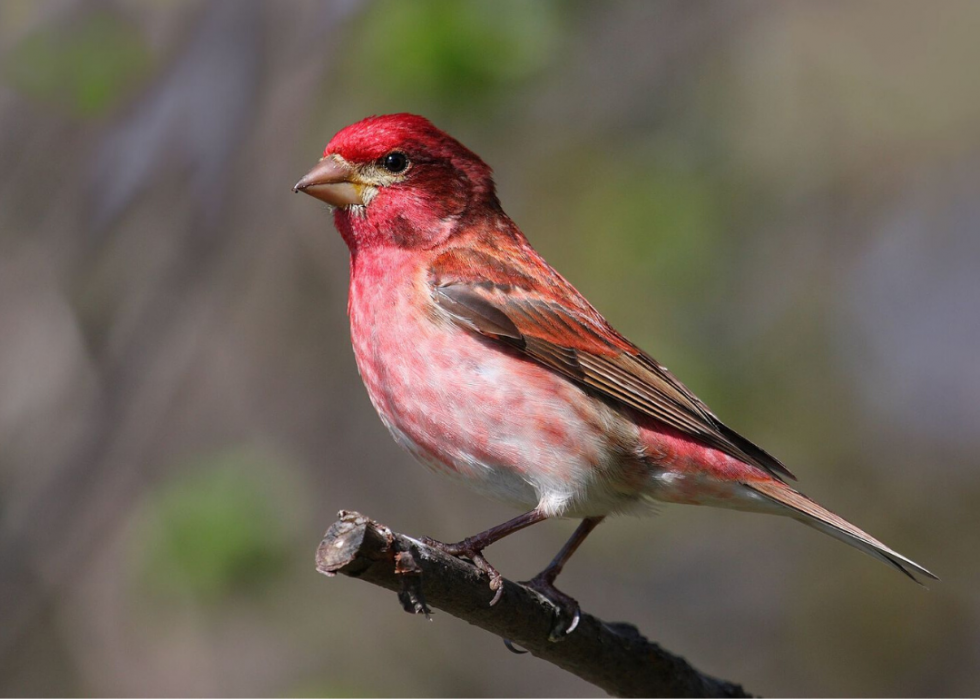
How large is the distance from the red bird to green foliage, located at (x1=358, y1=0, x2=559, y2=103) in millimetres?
1447

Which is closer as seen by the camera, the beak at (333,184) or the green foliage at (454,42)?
the beak at (333,184)

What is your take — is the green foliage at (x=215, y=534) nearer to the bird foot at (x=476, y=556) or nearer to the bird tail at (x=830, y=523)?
the bird foot at (x=476, y=556)

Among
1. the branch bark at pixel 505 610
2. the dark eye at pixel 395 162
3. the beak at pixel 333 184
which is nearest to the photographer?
the branch bark at pixel 505 610

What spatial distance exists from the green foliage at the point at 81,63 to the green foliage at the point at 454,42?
1432 millimetres

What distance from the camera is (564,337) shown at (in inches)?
222

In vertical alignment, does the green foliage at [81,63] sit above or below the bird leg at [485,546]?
above

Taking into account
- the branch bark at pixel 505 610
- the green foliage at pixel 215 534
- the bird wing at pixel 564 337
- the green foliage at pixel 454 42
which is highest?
the green foliage at pixel 454 42

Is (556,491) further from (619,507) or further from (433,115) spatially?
(433,115)

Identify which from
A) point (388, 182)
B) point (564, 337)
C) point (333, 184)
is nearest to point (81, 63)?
point (333, 184)

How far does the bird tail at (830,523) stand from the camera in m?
5.01

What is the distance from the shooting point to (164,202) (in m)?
7.02

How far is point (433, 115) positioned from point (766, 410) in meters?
3.35

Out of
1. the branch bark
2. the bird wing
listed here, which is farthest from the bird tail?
the branch bark

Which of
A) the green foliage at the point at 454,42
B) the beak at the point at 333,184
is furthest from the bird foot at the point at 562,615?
the green foliage at the point at 454,42
